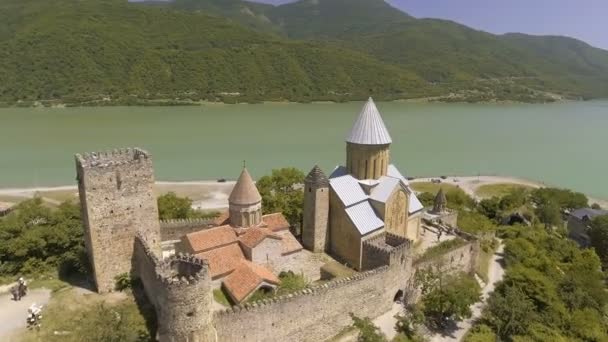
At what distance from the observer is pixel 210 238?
13.5 meters

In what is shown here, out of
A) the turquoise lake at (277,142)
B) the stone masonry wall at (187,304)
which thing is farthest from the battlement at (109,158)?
the turquoise lake at (277,142)

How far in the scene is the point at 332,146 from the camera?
1890 inches

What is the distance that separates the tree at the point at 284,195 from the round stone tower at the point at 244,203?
4.34 meters

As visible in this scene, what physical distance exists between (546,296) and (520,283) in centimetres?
96

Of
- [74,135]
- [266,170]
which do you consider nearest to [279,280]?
[266,170]

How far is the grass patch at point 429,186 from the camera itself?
35.0 m

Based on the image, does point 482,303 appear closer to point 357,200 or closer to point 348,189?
point 357,200

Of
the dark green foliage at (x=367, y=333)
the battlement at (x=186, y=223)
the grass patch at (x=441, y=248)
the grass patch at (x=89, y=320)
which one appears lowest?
the dark green foliage at (x=367, y=333)

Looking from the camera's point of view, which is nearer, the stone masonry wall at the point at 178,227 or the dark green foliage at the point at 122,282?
the dark green foliage at the point at 122,282

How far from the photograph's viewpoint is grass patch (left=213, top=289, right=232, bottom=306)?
12031 mm

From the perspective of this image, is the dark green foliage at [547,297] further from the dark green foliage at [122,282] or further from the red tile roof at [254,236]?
the dark green foliage at [122,282]

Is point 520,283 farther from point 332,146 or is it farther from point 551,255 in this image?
point 332,146

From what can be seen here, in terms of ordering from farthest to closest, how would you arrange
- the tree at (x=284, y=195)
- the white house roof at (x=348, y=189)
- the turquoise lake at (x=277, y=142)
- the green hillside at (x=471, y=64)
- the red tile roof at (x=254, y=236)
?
the green hillside at (x=471, y=64) → the turquoise lake at (x=277, y=142) → the tree at (x=284, y=195) → the white house roof at (x=348, y=189) → the red tile roof at (x=254, y=236)

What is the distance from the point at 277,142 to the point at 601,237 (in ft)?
113
